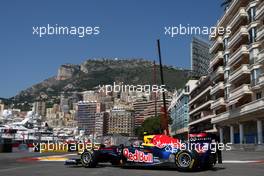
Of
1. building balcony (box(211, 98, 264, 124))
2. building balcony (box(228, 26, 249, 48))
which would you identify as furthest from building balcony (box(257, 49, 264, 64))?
building balcony (box(228, 26, 249, 48))

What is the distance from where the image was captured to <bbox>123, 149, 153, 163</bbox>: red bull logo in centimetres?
1444

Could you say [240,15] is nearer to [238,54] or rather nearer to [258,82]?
[238,54]

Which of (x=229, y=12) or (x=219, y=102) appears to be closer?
(x=229, y=12)

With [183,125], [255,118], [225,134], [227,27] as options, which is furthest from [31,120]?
[255,118]

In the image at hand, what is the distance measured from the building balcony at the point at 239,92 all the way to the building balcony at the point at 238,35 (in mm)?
6985

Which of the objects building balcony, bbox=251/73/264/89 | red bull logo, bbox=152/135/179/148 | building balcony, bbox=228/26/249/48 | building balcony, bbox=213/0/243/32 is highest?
building balcony, bbox=213/0/243/32

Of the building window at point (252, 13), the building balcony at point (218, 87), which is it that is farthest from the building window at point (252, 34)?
the building balcony at point (218, 87)

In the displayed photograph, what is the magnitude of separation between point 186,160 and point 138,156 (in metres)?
2.06

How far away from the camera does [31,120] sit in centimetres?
13838

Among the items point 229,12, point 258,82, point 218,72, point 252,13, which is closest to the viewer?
point 258,82

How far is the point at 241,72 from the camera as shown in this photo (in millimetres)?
52594

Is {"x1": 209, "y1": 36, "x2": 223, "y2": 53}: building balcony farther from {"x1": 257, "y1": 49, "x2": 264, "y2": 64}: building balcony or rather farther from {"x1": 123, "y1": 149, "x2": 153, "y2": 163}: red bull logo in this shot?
{"x1": 123, "y1": 149, "x2": 153, "y2": 163}: red bull logo

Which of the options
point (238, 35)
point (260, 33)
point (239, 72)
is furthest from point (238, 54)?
point (260, 33)

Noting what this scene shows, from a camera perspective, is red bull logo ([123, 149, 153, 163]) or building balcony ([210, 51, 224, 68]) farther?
building balcony ([210, 51, 224, 68])
